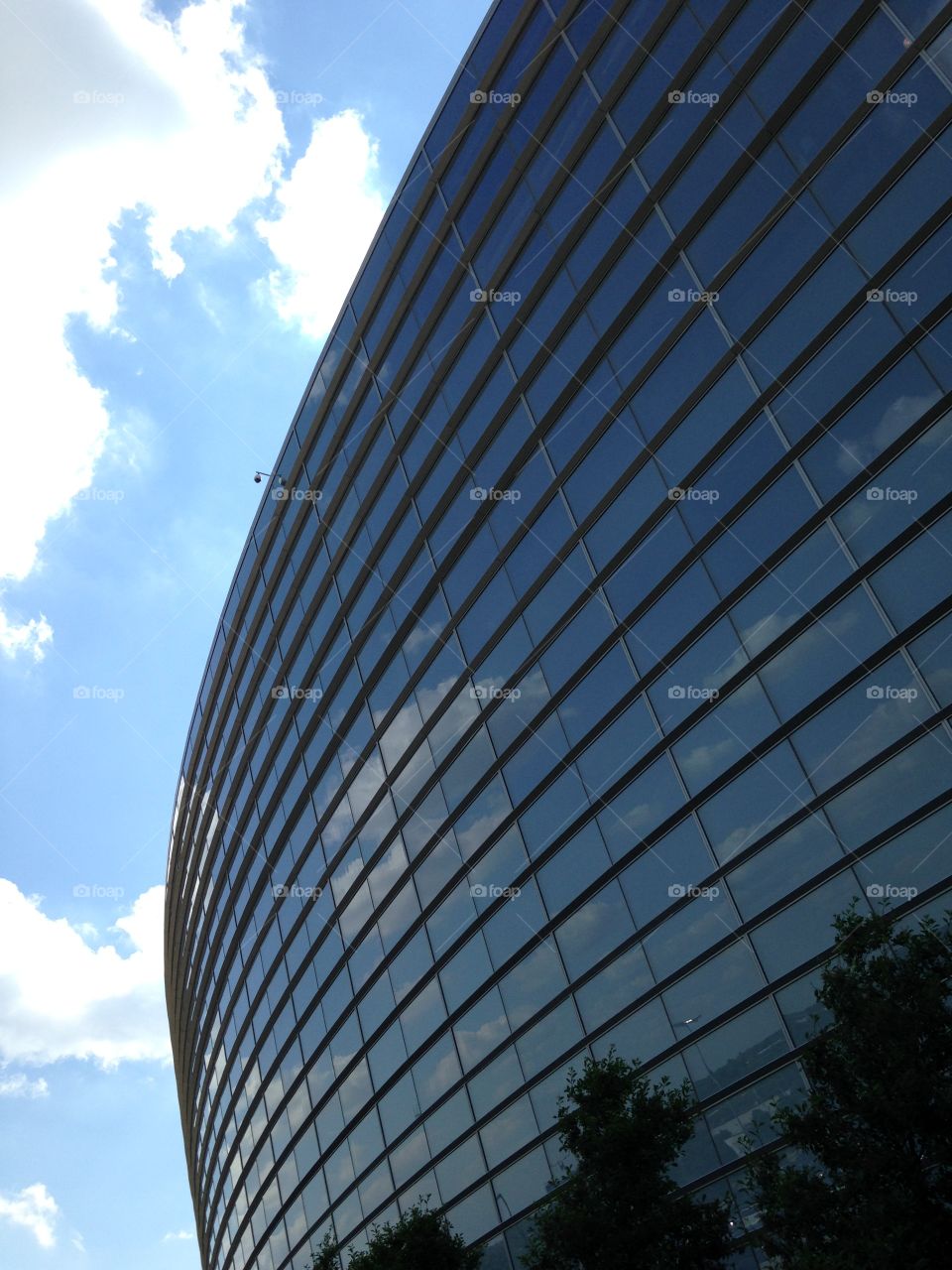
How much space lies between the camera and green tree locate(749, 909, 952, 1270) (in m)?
10.5

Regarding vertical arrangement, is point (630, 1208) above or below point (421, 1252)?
below

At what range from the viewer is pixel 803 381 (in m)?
17.5

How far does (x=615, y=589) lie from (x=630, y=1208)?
→ 1121cm

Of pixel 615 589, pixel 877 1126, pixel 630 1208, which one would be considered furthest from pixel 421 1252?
pixel 615 589

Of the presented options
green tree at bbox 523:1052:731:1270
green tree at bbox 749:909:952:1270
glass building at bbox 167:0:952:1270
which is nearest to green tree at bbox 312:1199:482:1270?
glass building at bbox 167:0:952:1270

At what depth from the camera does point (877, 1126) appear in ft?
36.4

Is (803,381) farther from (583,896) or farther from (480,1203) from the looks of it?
(480,1203)

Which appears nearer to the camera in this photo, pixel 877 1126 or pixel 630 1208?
pixel 877 1126

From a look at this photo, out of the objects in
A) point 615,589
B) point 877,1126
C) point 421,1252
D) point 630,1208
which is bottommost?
point 877,1126

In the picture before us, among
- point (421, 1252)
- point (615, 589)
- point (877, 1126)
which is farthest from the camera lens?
point (615, 589)

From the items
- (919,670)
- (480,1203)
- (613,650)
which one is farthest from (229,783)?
(919,670)

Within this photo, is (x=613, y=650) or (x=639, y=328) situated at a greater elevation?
(x=639, y=328)

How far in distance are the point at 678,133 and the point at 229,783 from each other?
31041mm

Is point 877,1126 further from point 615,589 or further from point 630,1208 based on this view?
point 615,589
